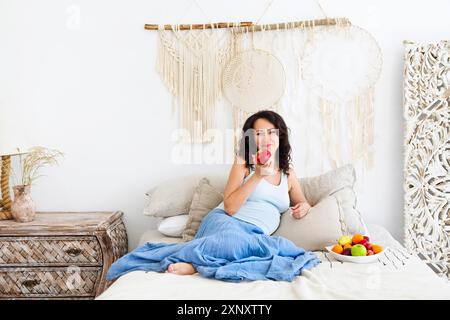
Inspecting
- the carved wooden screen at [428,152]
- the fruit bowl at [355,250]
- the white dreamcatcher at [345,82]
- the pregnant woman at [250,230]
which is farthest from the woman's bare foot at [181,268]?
the carved wooden screen at [428,152]

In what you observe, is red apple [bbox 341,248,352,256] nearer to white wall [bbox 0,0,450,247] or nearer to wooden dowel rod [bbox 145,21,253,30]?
white wall [bbox 0,0,450,247]

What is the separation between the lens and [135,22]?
296 cm

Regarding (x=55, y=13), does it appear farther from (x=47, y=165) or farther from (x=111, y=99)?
(x=47, y=165)

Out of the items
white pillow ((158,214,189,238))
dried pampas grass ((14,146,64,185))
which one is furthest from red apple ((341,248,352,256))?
dried pampas grass ((14,146,64,185))

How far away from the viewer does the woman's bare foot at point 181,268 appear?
188cm

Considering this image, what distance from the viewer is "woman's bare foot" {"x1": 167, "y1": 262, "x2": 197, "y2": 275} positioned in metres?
1.88

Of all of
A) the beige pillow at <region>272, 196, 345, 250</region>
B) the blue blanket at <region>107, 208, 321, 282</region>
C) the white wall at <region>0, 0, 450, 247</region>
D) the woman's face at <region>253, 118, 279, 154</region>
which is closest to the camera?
the blue blanket at <region>107, 208, 321, 282</region>

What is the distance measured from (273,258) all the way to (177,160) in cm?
122

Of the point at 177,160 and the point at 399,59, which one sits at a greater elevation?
the point at 399,59

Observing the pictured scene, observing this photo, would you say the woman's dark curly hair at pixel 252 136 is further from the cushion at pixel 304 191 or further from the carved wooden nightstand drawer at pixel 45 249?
the carved wooden nightstand drawer at pixel 45 249

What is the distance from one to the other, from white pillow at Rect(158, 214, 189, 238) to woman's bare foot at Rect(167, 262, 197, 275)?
63 centimetres

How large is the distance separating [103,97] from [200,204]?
38.6 inches
